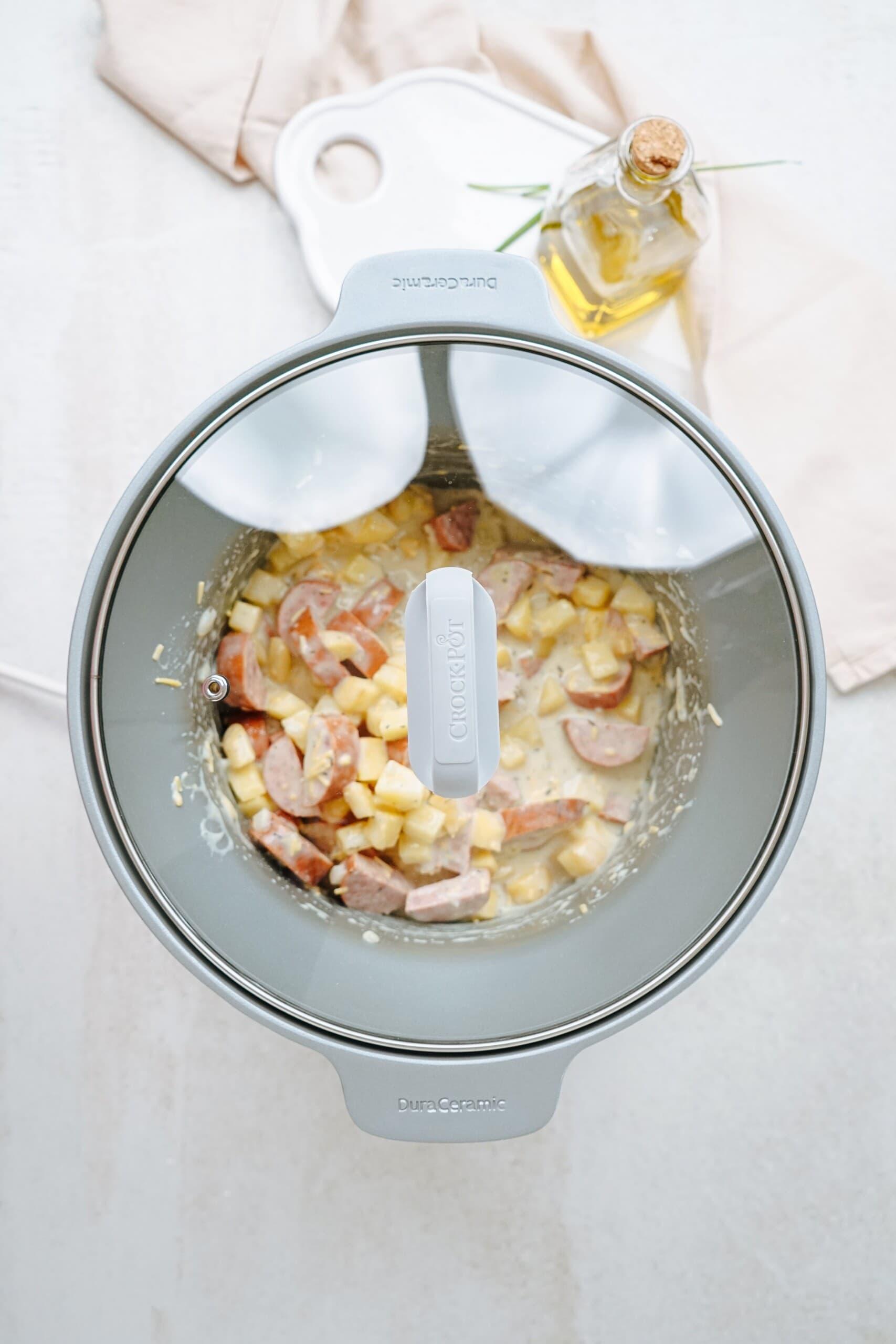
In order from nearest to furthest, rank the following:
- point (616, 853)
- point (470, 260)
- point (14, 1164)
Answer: point (470, 260) → point (616, 853) → point (14, 1164)

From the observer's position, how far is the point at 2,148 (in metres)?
1.00

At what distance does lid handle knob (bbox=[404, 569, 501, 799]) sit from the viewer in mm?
583

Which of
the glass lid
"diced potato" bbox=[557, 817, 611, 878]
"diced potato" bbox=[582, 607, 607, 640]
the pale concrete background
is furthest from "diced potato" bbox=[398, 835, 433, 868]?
the pale concrete background

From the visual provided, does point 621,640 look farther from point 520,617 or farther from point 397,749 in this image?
point 397,749

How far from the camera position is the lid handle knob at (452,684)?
583 millimetres

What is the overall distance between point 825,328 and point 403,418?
0.51 meters

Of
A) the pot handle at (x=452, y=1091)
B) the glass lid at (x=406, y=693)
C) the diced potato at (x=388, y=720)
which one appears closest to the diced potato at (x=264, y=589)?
the glass lid at (x=406, y=693)

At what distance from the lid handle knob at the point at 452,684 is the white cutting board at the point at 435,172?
49 cm

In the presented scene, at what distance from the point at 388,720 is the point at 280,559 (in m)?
0.15

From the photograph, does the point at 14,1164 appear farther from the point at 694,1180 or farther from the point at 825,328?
the point at 825,328

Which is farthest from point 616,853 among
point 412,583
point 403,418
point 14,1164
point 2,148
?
point 2,148

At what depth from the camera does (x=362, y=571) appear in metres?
0.77

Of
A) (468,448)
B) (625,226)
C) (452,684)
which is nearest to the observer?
(452,684)

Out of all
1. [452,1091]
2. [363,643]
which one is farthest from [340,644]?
[452,1091]
